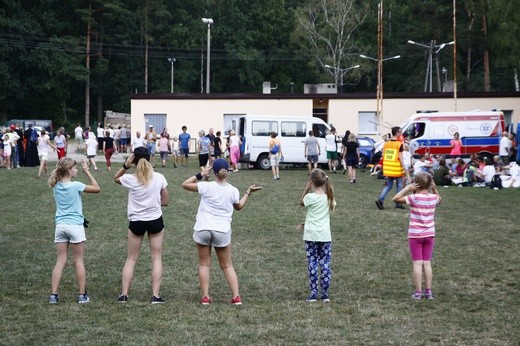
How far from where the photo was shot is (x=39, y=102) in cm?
7694

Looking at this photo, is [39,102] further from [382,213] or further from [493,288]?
[493,288]

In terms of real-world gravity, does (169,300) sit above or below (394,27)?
below

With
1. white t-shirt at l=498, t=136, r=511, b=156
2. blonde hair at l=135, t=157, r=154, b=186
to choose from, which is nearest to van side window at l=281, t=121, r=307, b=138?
white t-shirt at l=498, t=136, r=511, b=156

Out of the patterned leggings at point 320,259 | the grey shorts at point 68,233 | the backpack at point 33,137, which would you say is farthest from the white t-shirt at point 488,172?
the grey shorts at point 68,233

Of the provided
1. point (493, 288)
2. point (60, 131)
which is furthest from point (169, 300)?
point (60, 131)

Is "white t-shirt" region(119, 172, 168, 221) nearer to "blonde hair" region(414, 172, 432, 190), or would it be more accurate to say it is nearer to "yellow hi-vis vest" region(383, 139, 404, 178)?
"blonde hair" region(414, 172, 432, 190)

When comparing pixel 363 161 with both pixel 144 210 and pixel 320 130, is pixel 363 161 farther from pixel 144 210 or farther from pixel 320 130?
pixel 144 210

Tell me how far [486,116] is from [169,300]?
3081 cm

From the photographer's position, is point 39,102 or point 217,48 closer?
point 39,102

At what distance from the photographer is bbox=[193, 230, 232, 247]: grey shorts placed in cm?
974

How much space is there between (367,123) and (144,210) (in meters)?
42.5

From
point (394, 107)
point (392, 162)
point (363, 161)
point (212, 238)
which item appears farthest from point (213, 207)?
point (394, 107)

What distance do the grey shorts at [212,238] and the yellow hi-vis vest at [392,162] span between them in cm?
1134

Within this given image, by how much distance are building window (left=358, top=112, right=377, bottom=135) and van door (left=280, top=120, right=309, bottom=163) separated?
13.0 metres
